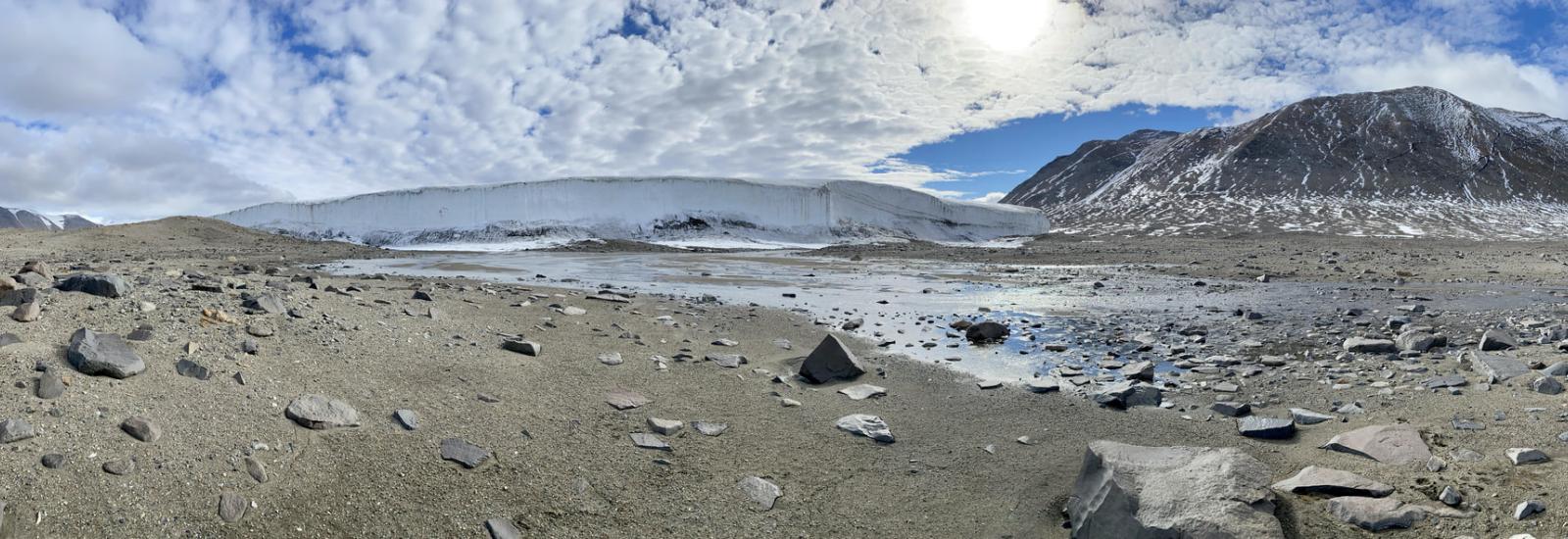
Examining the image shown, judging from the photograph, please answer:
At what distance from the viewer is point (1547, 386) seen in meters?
4.09

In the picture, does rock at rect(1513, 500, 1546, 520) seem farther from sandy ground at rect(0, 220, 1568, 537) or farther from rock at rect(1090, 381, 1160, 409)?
rock at rect(1090, 381, 1160, 409)

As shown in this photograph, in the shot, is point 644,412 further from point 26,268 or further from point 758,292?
point 758,292

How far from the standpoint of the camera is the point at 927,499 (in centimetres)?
342

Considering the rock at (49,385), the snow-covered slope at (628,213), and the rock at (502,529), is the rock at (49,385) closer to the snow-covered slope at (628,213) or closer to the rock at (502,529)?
the rock at (502,529)

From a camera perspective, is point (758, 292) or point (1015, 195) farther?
point (1015, 195)

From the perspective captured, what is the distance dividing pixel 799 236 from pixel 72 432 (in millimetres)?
41954

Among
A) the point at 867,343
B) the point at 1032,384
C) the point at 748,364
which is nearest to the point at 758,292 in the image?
the point at 867,343

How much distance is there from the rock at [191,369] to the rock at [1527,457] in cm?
588

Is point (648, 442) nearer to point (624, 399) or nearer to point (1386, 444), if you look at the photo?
point (624, 399)

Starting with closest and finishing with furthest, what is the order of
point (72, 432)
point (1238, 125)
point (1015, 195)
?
point (72, 432), point (1238, 125), point (1015, 195)

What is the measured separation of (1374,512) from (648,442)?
3133 mm

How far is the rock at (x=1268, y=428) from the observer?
3986 millimetres

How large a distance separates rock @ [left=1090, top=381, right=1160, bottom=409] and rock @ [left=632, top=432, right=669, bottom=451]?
281cm

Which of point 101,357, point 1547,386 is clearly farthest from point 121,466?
point 1547,386
